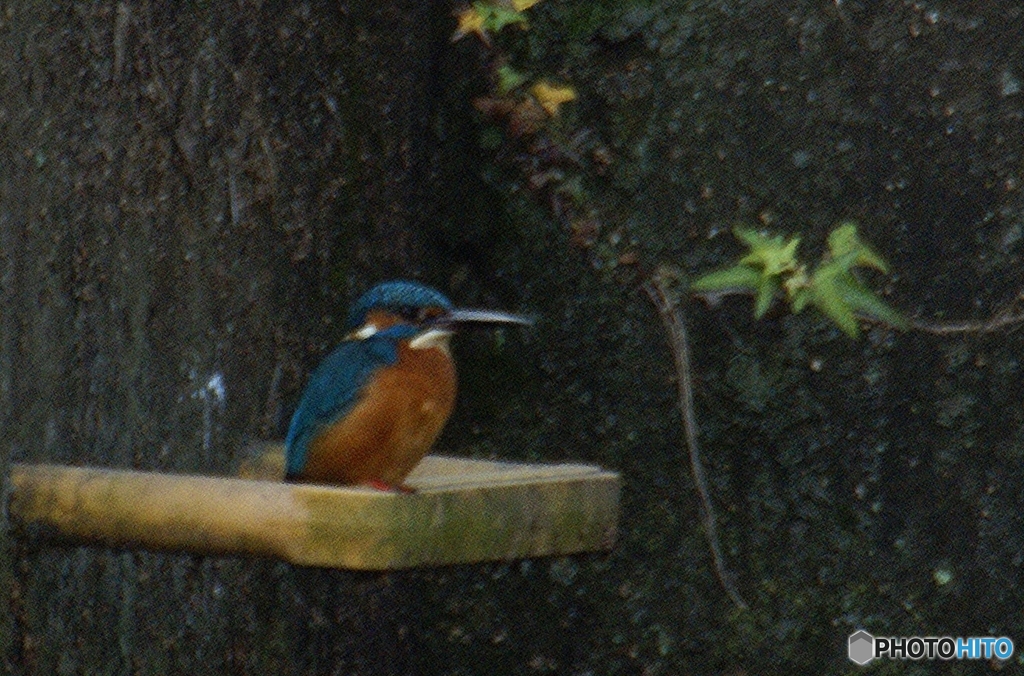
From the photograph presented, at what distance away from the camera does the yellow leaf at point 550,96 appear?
3.19 m

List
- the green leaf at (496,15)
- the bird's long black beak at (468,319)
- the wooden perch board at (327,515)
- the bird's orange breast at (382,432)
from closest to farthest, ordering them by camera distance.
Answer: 1. the wooden perch board at (327,515)
2. the bird's orange breast at (382,432)
3. the bird's long black beak at (468,319)
4. the green leaf at (496,15)

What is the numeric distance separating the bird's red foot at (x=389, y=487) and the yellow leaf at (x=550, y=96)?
1.05m

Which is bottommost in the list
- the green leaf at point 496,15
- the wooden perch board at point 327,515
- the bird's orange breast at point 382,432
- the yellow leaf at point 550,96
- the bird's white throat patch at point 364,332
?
the wooden perch board at point 327,515

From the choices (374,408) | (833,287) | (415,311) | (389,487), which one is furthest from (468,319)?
(833,287)

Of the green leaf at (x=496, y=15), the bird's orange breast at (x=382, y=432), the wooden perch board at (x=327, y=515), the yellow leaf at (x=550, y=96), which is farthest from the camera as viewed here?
the yellow leaf at (x=550, y=96)

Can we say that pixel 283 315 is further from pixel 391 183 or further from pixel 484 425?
pixel 484 425

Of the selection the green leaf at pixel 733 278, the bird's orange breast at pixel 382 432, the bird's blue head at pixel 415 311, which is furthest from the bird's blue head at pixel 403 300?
the green leaf at pixel 733 278

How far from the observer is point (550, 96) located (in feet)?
10.5

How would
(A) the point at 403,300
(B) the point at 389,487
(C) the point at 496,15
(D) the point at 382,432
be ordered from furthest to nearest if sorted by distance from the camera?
(C) the point at 496,15 < (A) the point at 403,300 < (D) the point at 382,432 < (B) the point at 389,487

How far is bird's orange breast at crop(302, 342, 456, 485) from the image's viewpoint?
2439mm

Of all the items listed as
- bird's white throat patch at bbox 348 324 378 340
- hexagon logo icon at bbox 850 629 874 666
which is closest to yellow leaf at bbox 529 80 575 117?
bird's white throat patch at bbox 348 324 378 340

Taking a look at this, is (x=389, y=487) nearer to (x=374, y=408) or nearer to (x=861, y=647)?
(x=374, y=408)

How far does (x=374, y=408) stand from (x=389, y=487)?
171 millimetres

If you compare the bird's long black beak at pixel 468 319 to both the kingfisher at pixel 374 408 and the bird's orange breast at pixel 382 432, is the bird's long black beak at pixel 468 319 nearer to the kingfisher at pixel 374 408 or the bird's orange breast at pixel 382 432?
the kingfisher at pixel 374 408
